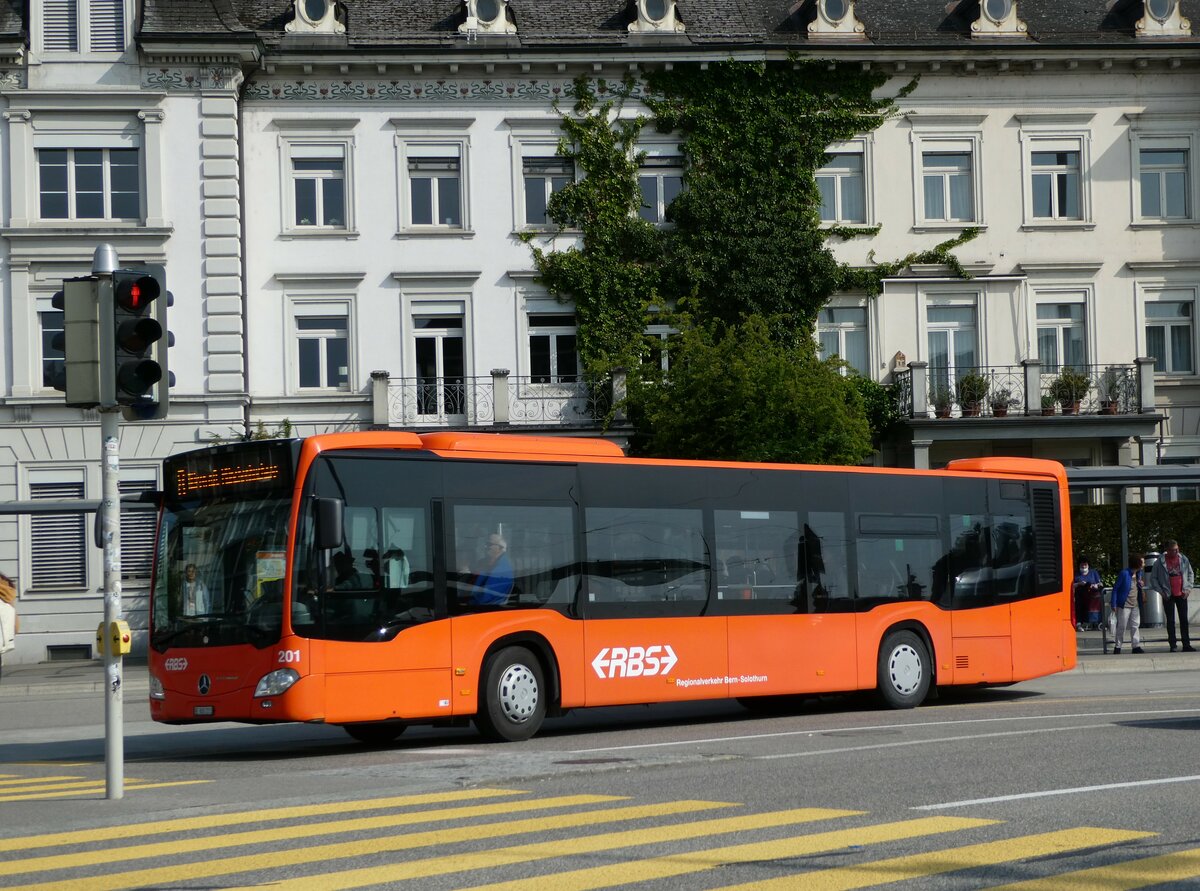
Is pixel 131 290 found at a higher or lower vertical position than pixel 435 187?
lower

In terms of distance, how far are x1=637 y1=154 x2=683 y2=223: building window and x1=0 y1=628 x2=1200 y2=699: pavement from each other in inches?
518

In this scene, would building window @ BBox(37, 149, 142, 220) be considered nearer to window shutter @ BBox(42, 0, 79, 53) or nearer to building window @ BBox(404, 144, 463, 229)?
window shutter @ BBox(42, 0, 79, 53)

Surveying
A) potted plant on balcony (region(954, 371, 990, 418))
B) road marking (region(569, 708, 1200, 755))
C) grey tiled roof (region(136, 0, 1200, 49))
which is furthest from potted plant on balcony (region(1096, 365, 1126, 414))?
road marking (region(569, 708, 1200, 755))

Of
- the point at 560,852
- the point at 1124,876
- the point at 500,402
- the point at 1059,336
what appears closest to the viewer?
the point at 1124,876

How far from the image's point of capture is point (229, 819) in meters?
10.1

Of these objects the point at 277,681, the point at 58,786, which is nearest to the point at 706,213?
the point at 277,681

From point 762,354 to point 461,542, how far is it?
18.3 m

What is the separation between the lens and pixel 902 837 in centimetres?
870

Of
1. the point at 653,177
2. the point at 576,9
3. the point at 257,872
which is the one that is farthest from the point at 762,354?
the point at 257,872

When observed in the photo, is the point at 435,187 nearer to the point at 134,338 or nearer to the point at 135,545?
the point at 135,545

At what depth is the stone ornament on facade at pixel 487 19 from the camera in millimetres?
36375

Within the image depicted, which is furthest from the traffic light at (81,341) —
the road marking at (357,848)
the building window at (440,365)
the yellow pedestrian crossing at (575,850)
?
the building window at (440,365)

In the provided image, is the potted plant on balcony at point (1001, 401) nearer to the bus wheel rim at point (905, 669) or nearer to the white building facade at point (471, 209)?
the white building facade at point (471, 209)

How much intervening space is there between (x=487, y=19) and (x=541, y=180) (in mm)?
3792
